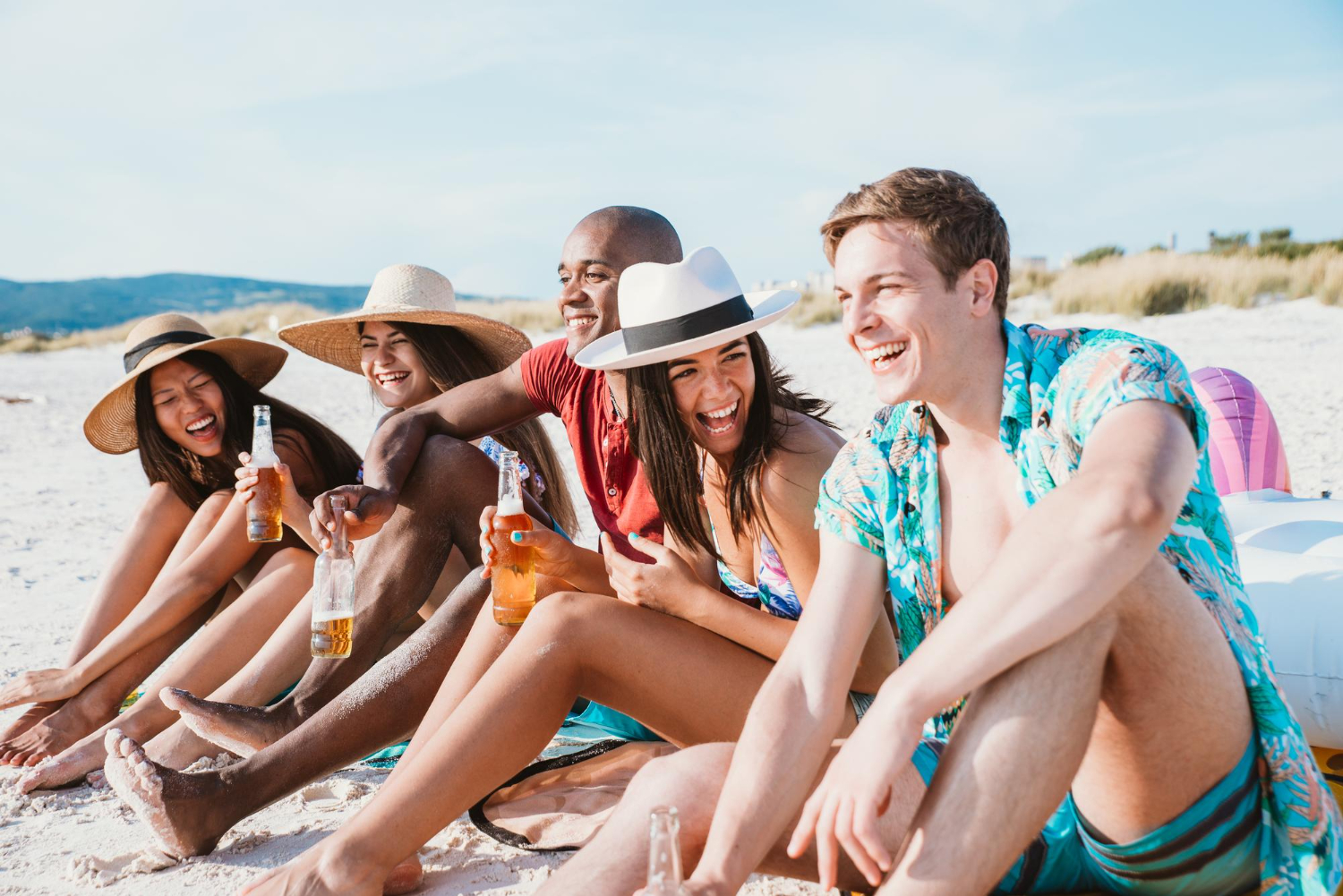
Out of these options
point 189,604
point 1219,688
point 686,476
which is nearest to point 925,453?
point 1219,688

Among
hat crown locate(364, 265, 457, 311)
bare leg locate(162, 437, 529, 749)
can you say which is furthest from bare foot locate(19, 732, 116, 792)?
hat crown locate(364, 265, 457, 311)

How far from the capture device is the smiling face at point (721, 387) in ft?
11.0

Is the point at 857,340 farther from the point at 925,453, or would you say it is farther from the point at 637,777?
the point at 637,777

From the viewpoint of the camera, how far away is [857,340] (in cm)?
256

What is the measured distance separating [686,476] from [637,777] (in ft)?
3.78

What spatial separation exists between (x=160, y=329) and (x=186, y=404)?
1.24ft

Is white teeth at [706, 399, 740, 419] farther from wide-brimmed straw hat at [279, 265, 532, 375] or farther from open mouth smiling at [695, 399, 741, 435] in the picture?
wide-brimmed straw hat at [279, 265, 532, 375]

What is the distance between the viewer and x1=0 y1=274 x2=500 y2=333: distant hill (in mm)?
86000

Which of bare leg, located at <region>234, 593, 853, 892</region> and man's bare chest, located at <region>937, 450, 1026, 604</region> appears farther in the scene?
bare leg, located at <region>234, 593, 853, 892</region>

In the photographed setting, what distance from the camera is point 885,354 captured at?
253 cm

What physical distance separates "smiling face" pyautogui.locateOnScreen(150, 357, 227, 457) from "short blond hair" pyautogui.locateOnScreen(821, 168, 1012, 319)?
342 centimetres

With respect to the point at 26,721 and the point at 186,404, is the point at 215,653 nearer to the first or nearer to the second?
the point at 26,721

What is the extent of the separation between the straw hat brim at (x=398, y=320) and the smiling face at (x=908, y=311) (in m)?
2.72

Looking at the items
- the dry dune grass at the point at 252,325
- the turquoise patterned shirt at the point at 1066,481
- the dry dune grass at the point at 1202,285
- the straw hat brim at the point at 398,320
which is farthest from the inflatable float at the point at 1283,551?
the dry dune grass at the point at 252,325
